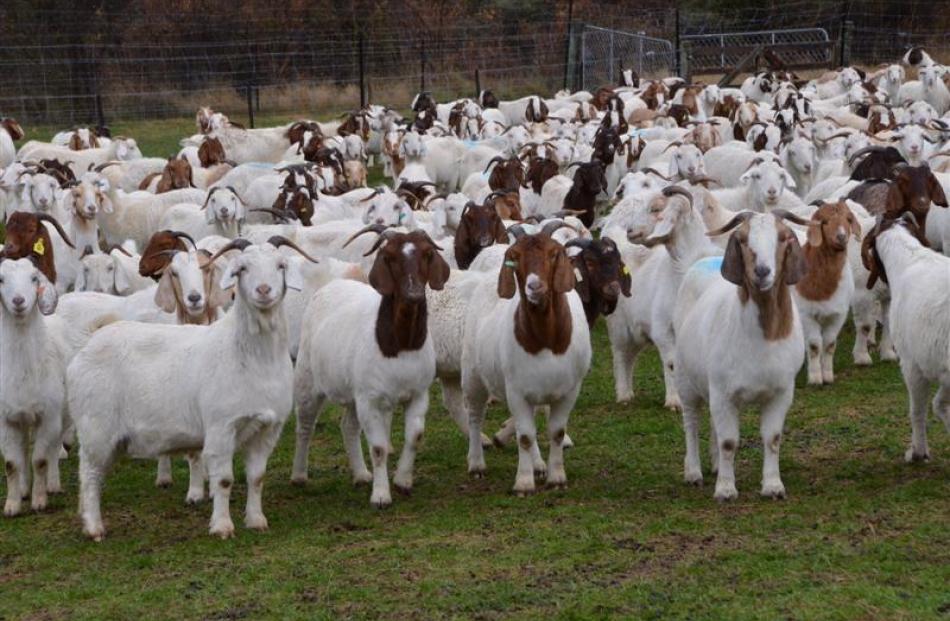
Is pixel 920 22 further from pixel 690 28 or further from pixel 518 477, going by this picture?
pixel 518 477

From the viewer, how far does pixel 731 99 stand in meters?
27.1

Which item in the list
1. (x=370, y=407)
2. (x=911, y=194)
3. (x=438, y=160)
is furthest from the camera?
(x=438, y=160)

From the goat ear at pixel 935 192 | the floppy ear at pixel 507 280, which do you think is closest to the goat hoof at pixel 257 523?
the floppy ear at pixel 507 280

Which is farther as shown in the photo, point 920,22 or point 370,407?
point 920,22

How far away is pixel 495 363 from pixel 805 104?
16.3 m

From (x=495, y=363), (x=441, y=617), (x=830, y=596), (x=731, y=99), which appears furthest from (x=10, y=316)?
(x=731, y=99)

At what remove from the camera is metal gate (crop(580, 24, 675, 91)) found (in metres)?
36.0

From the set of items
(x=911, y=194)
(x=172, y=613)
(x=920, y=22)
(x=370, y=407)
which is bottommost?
(x=172, y=613)

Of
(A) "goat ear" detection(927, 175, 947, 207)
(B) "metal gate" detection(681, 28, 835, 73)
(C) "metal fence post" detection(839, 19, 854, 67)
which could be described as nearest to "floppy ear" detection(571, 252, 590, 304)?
(A) "goat ear" detection(927, 175, 947, 207)

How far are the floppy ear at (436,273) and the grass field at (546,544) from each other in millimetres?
1205

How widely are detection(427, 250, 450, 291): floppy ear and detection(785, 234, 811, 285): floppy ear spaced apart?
1.96m

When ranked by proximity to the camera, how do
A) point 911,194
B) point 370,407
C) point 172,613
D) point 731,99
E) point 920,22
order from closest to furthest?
1. point 172,613
2. point 370,407
3. point 911,194
4. point 731,99
5. point 920,22

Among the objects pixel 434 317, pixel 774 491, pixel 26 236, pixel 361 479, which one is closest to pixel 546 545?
pixel 774 491

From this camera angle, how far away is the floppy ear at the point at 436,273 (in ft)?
29.1
